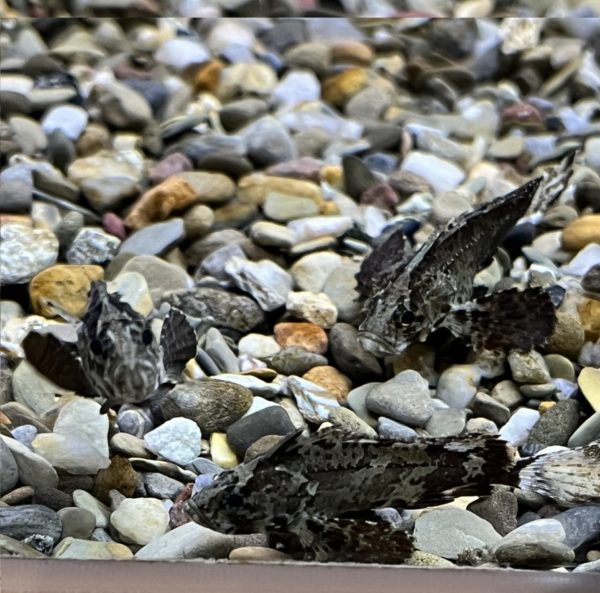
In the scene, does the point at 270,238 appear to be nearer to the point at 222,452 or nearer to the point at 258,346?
the point at 258,346

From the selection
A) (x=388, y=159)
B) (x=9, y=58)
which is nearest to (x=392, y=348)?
(x=388, y=159)

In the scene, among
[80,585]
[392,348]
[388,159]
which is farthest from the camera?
[388,159]

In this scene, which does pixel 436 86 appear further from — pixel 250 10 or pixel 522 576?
pixel 522 576

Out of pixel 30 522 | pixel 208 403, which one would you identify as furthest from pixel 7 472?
pixel 208 403

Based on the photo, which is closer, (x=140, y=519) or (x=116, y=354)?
(x=140, y=519)

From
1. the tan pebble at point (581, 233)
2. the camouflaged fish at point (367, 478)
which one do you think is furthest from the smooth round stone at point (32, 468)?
the tan pebble at point (581, 233)

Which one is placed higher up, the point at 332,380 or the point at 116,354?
the point at 116,354

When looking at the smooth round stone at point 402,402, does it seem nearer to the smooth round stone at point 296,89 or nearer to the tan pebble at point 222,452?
the tan pebble at point 222,452

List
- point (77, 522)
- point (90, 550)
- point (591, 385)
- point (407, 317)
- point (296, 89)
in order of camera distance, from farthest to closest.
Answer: point (296, 89)
point (407, 317)
point (591, 385)
point (77, 522)
point (90, 550)
